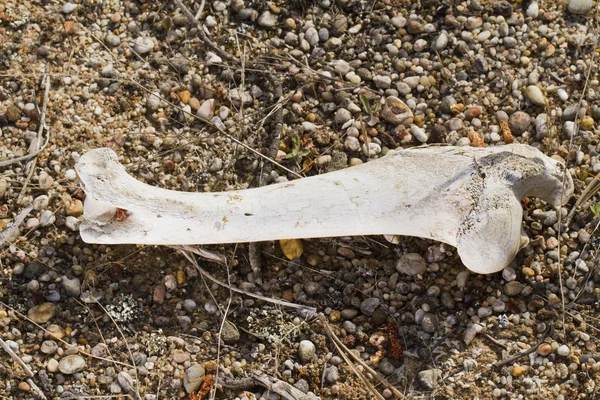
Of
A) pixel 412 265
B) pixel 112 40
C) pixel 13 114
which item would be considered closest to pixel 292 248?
pixel 412 265

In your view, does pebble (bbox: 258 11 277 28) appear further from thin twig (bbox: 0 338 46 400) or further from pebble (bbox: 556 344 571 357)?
pebble (bbox: 556 344 571 357)

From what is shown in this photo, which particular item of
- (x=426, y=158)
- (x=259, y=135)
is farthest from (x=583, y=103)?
(x=259, y=135)

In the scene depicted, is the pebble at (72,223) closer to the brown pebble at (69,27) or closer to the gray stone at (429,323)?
the brown pebble at (69,27)

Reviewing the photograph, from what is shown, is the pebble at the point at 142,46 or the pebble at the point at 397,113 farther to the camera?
the pebble at the point at 142,46

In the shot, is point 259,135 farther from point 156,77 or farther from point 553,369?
point 553,369

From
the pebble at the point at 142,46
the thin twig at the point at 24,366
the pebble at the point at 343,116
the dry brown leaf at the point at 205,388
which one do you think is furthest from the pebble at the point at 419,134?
the thin twig at the point at 24,366
